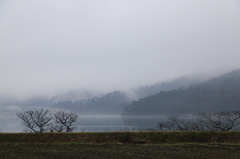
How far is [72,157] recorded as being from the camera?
14.7m

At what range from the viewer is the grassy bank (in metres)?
23.6

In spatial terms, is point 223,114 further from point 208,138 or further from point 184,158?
point 184,158

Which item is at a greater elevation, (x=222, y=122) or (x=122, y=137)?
(x=222, y=122)

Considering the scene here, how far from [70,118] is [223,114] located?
22.2 metres

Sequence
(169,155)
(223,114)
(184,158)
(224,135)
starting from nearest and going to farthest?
(184,158) → (169,155) → (224,135) → (223,114)

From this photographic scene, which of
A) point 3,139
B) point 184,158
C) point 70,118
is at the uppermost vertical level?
point 70,118

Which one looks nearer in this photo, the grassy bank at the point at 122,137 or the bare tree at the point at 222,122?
the grassy bank at the point at 122,137

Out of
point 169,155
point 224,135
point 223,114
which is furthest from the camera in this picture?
point 223,114

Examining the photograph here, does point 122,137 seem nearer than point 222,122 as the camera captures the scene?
Yes

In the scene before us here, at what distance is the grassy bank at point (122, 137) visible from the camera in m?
23.6

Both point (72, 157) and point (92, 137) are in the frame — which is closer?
point (72, 157)

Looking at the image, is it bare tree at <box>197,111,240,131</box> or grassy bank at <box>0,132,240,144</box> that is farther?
bare tree at <box>197,111,240,131</box>

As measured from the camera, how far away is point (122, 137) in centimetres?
2434

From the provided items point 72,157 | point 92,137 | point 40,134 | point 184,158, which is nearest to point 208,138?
point 184,158
